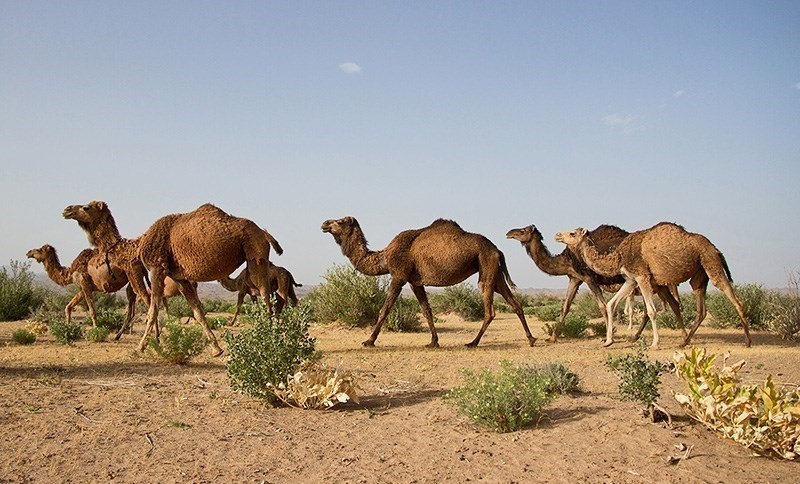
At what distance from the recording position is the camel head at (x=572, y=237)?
14461 millimetres

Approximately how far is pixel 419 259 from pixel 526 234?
3463 mm

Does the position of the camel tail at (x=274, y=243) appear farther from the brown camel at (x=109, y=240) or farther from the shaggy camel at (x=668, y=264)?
the shaggy camel at (x=668, y=264)

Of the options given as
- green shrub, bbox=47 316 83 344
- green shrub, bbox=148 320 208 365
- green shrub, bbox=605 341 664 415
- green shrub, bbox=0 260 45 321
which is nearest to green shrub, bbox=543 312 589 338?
green shrub, bbox=148 320 208 365

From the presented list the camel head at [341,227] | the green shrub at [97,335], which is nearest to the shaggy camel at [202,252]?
the camel head at [341,227]

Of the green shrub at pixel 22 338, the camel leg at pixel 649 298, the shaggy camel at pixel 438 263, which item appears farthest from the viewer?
the green shrub at pixel 22 338

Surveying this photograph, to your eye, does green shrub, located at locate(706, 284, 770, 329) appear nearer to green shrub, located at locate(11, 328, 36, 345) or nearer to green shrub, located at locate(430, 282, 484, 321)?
green shrub, located at locate(430, 282, 484, 321)

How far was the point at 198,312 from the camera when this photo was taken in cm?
1118

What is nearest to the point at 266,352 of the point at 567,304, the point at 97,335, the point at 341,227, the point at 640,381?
the point at 640,381

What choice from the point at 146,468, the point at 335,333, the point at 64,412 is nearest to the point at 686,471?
the point at 146,468

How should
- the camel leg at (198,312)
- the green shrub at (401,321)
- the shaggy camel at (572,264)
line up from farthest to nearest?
1. the green shrub at (401,321)
2. the shaggy camel at (572,264)
3. the camel leg at (198,312)

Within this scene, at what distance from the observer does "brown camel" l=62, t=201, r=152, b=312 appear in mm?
12641

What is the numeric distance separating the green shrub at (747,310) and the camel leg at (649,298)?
639cm

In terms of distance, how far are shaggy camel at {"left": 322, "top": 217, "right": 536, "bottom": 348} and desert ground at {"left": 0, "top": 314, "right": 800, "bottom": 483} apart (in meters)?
3.87

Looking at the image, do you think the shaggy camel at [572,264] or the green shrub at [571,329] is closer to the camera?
the shaggy camel at [572,264]
